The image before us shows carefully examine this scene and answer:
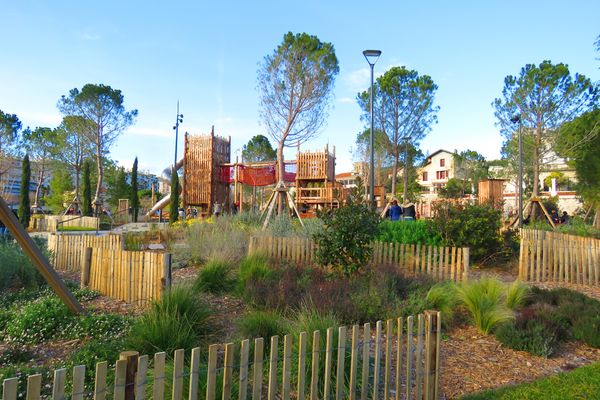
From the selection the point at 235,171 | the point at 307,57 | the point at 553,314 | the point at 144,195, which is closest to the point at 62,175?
the point at 144,195

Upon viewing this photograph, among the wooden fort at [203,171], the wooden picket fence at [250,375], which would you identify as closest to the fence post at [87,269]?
the wooden picket fence at [250,375]

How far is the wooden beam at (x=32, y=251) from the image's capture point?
4.76 metres

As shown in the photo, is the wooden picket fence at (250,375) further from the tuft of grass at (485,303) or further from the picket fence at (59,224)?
the picket fence at (59,224)

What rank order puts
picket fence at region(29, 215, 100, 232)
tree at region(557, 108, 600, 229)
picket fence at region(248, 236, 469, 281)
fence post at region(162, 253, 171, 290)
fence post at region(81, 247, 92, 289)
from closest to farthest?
fence post at region(162, 253, 171, 290), fence post at region(81, 247, 92, 289), picket fence at region(248, 236, 469, 281), tree at region(557, 108, 600, 229), picket fence at region(29, 215, 100, 232)

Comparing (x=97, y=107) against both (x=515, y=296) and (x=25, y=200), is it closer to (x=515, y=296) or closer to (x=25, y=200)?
(x=25, y=200)

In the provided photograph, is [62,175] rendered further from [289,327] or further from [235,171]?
[289,327]

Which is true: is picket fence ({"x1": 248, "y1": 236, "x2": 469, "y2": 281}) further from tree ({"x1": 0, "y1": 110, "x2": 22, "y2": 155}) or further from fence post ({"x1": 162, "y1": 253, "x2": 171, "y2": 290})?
tree ({"x1": 0, "y1": 110, "x2": 22, "y2": 155})

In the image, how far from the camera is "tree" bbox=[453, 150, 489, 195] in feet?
206

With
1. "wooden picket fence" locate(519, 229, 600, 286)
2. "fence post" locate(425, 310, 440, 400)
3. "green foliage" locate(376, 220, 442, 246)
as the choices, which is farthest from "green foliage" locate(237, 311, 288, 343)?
"green foliage" locate(376, 220, 442, 246)

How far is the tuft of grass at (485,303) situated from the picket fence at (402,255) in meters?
1.81

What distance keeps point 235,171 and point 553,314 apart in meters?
22.4

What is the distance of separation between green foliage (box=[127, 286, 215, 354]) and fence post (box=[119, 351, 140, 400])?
1884 mm

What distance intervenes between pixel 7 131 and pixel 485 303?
177ft

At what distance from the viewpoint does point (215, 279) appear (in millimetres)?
7352
